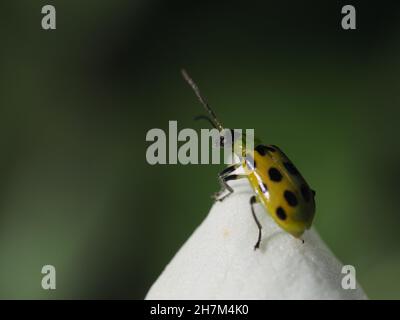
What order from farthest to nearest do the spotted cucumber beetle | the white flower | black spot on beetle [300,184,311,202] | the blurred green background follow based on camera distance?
the blurred green background
black spot on beetle [300,184,311,202]
the spotted cucumber beetle
the white flower

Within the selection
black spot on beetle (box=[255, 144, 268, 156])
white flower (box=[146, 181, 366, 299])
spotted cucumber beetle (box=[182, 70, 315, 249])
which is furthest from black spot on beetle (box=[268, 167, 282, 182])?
white flower (box=[146, 181, 366, 299])

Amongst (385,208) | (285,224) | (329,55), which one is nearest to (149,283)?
(385,208)

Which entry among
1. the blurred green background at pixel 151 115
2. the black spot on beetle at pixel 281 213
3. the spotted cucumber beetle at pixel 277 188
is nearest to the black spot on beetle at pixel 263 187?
the spotted cucumber beetle at pixel 277 188

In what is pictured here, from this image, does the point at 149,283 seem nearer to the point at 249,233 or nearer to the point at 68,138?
the point at 68,138

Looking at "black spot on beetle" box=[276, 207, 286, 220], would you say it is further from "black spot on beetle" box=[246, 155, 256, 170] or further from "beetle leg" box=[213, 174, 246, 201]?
"black spot on beetle" box=[246, 155, 256, 170]

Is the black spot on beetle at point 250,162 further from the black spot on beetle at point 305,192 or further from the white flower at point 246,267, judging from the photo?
the white flower at point 246,267
